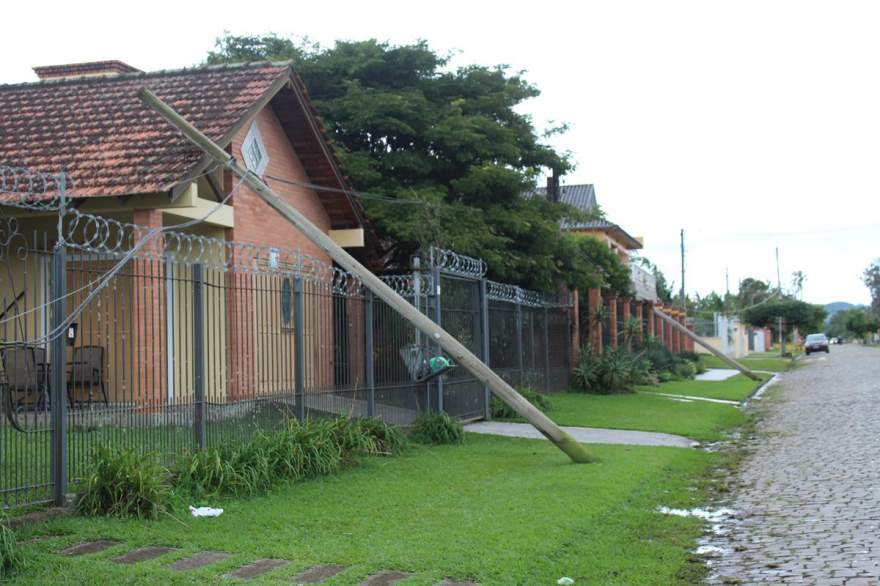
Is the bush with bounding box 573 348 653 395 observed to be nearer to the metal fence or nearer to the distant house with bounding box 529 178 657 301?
the metal fence

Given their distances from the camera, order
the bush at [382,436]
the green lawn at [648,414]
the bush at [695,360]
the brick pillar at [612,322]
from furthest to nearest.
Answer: the bush at [695,360]
the brick pillar at [612,322]
the green lawn at [648,414]
the bush at [382,436]

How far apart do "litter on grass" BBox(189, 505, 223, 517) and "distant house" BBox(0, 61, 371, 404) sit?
4.88 feet

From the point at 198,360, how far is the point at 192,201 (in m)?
4.50

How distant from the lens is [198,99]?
623 inches

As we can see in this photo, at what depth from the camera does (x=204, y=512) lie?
828cm

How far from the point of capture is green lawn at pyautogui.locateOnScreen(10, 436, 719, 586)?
6641 millimetres

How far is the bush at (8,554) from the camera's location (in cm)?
627

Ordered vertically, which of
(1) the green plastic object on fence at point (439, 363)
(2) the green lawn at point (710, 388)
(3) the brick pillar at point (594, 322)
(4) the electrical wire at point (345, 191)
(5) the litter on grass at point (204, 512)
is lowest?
(2) the green lawn at point (710, 388)

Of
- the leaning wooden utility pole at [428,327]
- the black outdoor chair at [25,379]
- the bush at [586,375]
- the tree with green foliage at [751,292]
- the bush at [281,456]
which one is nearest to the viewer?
the black outdoor chair at [25,379]

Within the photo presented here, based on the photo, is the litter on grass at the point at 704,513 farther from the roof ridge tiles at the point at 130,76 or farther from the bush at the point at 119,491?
the roof ridge tiles at the point at 130,76

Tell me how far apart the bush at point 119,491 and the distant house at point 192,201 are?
1.35 meters

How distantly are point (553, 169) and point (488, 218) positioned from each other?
424 centimetres

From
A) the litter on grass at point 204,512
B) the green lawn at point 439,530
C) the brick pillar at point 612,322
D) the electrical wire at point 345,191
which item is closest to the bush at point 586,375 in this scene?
the brick pillar at point 612,322

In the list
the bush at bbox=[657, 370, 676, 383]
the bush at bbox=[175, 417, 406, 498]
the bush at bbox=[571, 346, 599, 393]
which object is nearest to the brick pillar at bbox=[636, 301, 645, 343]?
the bush at bbox=[657, 370, 676, 383]
